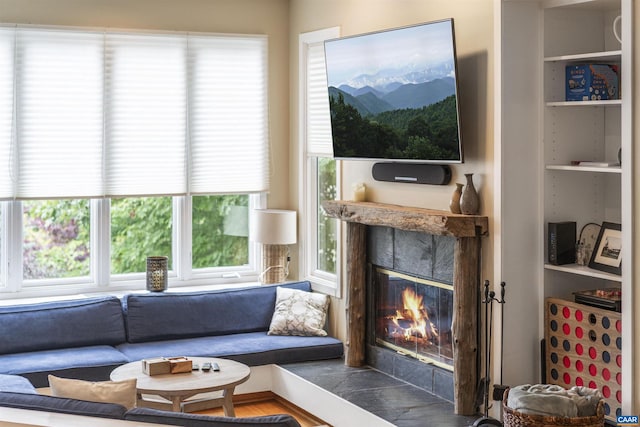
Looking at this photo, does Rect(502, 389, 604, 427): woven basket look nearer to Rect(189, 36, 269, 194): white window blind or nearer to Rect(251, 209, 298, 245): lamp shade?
Rect(251, 209, 298, 245): lamp shade

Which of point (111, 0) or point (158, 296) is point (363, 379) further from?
point (111, 0)

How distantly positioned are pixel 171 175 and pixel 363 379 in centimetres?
218

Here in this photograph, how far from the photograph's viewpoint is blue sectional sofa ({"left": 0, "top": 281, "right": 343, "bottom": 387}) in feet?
18.4

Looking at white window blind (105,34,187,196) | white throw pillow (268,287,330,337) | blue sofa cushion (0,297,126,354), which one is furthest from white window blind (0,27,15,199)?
white throw pillow (268,287,330,337)

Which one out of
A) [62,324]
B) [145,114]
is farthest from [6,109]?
[62,324]

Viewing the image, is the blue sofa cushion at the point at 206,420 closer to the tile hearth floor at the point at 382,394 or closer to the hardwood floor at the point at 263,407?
the tile hearth floor at the point at 382,394

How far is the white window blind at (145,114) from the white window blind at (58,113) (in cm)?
10

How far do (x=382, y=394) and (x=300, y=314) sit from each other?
1.20 m

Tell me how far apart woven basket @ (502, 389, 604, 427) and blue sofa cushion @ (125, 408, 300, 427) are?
4.54 ft

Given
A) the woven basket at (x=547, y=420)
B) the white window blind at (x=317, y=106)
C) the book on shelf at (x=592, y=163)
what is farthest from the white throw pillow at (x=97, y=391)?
the white window blind at (x=317, y=106)

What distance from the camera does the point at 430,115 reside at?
200 inches

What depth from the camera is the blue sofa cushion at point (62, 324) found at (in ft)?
18.8

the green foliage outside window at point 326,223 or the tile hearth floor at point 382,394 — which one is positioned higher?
the green foliage outside window at point 326,223

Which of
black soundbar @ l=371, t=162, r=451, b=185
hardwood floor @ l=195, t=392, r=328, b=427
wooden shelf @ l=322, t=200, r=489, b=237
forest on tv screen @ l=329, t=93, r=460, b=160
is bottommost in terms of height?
hardwood floor @ l=195, t=392, r=328, b=427
